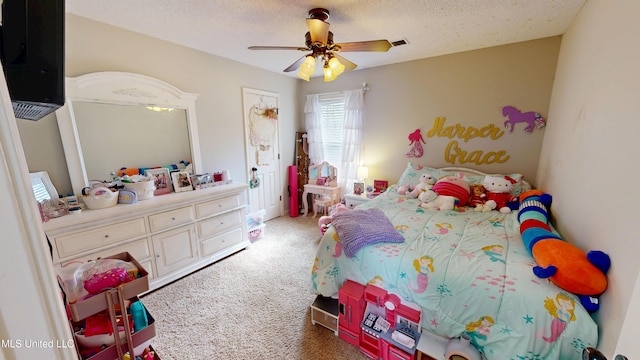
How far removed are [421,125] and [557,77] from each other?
1326 mm

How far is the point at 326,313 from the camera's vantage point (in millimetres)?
1766

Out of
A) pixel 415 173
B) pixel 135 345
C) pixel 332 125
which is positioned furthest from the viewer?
pixel 332 125

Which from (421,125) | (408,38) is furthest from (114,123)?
(421,125)

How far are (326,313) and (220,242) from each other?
5.07ft

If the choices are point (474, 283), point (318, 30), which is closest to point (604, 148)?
point (474, 283)

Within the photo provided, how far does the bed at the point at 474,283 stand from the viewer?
114 cm

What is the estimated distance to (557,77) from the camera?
233cm

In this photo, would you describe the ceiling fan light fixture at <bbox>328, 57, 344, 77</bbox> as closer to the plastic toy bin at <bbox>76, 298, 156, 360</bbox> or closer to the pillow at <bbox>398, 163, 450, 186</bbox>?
the pillow at <bbox>398, 163, 450, 186</bbox>

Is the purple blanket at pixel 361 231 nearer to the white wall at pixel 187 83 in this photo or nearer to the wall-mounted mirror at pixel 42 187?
the white wall at pixel 187 83

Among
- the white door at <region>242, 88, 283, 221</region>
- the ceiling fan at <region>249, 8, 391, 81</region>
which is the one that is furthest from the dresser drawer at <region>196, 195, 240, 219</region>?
the ceiling fan at <region>249, 8, 391, 81</region>

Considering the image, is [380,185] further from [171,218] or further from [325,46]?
[171,218]

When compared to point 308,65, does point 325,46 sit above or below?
above

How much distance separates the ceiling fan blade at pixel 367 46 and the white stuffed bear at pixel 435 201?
152cm

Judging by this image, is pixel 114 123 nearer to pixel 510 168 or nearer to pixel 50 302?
pixel 50 302
